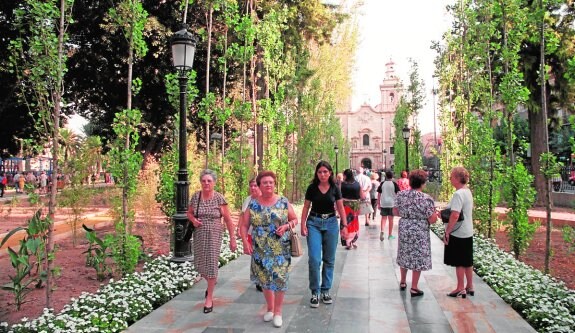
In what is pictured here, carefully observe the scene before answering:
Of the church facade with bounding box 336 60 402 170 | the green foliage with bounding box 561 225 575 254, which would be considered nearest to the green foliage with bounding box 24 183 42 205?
the green foliage with bounding box 561 225 575 254

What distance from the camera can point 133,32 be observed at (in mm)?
7027

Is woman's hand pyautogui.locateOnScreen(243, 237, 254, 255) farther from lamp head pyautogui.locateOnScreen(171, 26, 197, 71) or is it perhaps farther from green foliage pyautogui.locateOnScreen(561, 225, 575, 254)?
lamp head pyautogui.locateOnScreen(171, 26, 197, 71)

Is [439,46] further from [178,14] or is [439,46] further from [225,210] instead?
[225,210]

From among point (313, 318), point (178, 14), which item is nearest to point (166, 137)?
point (178, 14)

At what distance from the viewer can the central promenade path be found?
15.6 feet

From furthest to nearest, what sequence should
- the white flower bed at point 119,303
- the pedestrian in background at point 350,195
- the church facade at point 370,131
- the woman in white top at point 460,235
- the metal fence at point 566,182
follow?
the church facade at point 370,131, the metal fence at point 566,182, the pedestrian in background at point 350,195, the woman in white top at point 460,235, the white flower bed at point 119,303

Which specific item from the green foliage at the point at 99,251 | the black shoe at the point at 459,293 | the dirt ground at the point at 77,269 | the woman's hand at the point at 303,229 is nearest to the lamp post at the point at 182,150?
the green foliage at the point at 99,251

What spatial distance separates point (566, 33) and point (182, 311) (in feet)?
64.5

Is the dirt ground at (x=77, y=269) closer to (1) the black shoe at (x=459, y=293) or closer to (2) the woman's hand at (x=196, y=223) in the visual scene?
(1) the black shoe at (x=459, y=293)

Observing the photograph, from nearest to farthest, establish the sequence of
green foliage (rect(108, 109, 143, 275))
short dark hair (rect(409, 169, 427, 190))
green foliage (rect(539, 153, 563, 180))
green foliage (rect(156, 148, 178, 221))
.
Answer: short dark hair (rect(409, 169, 427, 190)) → green foliage (rect(539, 153, 563, 180)) → green foliage (rect(108, 109, 143, 275)) → green foliage (rect(156, 148, 178, 221))

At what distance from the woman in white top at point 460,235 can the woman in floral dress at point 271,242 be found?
234 cm

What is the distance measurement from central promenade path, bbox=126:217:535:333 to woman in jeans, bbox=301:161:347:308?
285 mm

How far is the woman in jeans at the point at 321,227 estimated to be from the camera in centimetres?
554

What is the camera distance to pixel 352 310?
535 cm
